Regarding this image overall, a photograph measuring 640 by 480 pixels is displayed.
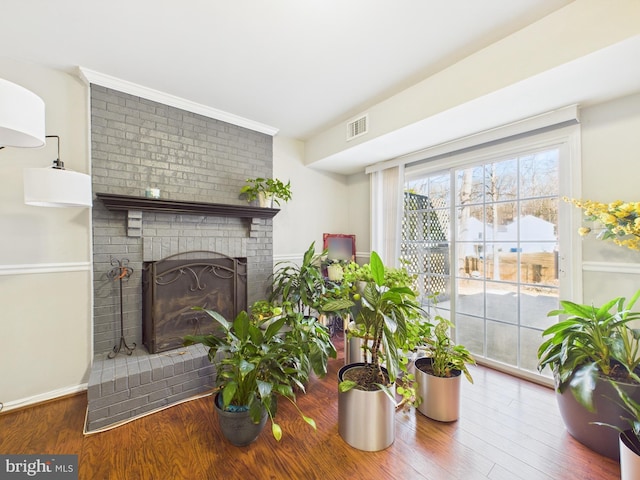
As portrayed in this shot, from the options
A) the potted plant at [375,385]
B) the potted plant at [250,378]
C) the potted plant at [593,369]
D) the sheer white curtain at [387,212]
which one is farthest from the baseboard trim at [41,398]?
the potted plant at [593,369]

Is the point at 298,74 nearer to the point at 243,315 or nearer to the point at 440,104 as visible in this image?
the point at 440,104

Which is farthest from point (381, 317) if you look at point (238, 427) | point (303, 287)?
point (303, 287)

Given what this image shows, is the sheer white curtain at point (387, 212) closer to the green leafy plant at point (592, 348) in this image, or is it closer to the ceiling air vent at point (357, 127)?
the ceiling air vent at point (357, 127)

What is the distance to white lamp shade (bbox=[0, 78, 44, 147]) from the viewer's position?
0.89 m

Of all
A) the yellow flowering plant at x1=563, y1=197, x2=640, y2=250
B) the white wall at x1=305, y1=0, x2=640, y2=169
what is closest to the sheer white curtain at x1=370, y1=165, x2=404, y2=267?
the white wall at x1=305, y1=0, x2=640, y2=169

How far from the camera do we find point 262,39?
1.82 meters

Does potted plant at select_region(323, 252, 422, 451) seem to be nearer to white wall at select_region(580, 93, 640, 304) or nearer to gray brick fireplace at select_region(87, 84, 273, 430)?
gray brick fireplace at select_region(87, 84, 273, 430)

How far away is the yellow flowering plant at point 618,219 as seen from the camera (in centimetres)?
169

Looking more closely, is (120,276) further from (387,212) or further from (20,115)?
(387,212)

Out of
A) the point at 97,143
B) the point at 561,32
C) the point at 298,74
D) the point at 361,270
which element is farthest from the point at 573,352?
the point at 97,143

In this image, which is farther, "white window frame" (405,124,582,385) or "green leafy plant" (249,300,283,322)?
"green leafy plant" (249,300,283,322)

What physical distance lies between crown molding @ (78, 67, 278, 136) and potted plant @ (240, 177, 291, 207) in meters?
0.59

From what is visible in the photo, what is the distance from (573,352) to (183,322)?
9.38ft

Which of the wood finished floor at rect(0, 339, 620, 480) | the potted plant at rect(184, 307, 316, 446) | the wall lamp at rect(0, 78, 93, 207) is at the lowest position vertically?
the wood finished floor at rect(0, 339, 620, 480)
